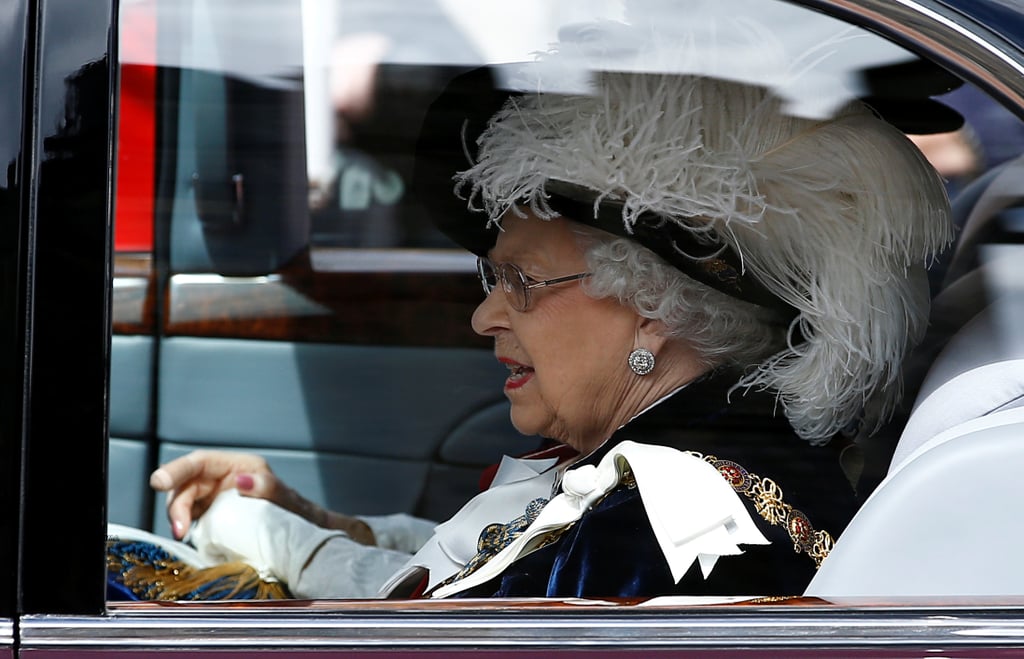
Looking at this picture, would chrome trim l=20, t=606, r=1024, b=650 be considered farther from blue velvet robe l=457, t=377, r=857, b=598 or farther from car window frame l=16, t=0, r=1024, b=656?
blue velvet robe l=457, t=377, r=857, b=598

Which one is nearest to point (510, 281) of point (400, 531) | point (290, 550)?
point (290, 550)

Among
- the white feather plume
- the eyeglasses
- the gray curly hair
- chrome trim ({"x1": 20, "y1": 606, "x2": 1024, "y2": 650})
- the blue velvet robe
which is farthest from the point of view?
the eyeglasses

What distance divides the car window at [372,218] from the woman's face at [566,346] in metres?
0.16

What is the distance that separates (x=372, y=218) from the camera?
92.0 inches

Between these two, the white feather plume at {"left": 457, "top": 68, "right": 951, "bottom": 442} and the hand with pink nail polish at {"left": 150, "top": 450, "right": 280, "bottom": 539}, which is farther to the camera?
the hand with pink nail polish at {"left": 150, "top": 450, "right": 280, "bottom": 539}

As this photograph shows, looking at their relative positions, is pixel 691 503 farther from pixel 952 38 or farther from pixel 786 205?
pixel 952 38

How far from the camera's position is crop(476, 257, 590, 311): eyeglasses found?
5.67ft

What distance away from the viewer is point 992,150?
131cm

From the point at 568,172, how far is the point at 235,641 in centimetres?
87

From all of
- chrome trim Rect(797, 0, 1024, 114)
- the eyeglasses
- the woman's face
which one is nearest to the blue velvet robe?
the woman's face

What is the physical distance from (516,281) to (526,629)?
0.82m

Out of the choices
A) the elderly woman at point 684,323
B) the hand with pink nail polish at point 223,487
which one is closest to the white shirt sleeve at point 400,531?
the hand with pink nail polish at point 223,487

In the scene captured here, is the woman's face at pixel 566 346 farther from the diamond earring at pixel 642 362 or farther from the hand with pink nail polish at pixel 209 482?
the hand with pink nail polish at pixel 209 482

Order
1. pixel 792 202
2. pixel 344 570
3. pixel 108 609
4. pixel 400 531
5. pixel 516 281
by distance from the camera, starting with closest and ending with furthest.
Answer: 1. pixel 108 609
2. pixel 792 202
3. pixel 516 281
4. pixel 344 570
5. pixel 400 531
